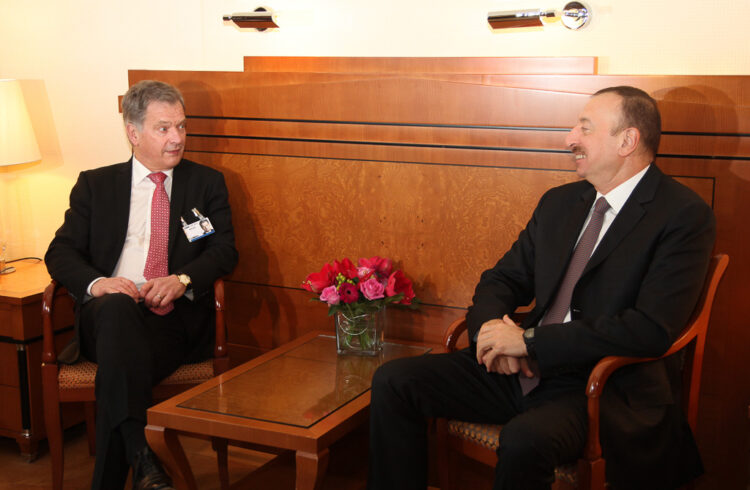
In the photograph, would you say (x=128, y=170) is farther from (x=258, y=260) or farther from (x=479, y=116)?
(x=479, y=116)

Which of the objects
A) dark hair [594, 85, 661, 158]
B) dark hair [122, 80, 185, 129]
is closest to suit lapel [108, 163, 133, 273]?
dark hair [122, 80, 185, 129]

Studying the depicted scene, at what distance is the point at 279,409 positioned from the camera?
104 inches

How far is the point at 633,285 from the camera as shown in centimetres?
252

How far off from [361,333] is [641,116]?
1320 millimetres

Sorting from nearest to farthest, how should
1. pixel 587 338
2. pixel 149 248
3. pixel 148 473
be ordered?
pixel 587 338, pixel 148 473, pixel 149 248

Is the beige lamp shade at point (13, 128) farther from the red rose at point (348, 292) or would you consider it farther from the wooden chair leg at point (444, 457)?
the wooden chair leg at point (444, 457)

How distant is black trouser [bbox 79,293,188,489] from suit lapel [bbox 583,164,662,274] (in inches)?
65.1

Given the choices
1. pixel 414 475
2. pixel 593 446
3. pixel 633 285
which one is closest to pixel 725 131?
pixel 633 285

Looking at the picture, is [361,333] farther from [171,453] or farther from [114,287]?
[114,287]

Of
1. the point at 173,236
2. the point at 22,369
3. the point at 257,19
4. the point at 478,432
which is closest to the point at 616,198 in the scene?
the point at 478,432

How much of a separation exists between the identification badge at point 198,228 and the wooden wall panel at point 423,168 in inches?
14.8

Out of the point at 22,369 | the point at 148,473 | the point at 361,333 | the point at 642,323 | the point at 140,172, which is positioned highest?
the point at 140,172

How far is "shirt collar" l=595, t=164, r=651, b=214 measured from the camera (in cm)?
265

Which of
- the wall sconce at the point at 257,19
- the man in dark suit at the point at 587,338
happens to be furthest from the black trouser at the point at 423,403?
the wall sconce at the point at 257,19
